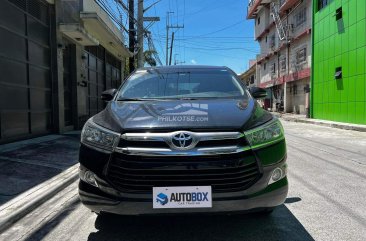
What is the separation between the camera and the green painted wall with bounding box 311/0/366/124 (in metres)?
19.1

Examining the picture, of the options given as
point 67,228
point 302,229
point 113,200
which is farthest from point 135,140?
point 302,229

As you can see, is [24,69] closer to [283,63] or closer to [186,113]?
[186,113]

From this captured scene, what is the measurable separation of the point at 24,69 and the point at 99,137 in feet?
26.6

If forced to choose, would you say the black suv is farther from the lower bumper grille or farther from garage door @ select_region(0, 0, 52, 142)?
garage door @ select_region(0, 0, 52, 142)

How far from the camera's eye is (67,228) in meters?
4.11

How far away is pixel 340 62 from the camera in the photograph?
21.7 m

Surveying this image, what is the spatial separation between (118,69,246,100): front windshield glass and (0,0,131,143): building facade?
5378 millimetres

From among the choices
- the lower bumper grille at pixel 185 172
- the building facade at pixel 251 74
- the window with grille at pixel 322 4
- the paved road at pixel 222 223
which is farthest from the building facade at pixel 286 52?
the lower bumper grille at pixel 185 172

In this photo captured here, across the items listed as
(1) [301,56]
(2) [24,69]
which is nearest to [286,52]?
(1) [301,56]

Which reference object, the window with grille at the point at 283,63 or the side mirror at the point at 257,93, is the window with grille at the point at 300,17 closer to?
the window with grille at the point at 283,63

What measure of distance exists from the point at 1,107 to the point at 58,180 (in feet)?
12.6

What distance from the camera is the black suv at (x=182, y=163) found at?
3.16 meters

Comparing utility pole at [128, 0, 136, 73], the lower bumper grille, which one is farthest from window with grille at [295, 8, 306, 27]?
the lower bumper grille

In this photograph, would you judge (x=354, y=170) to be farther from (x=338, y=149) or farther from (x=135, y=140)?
(x=135, y=140)
